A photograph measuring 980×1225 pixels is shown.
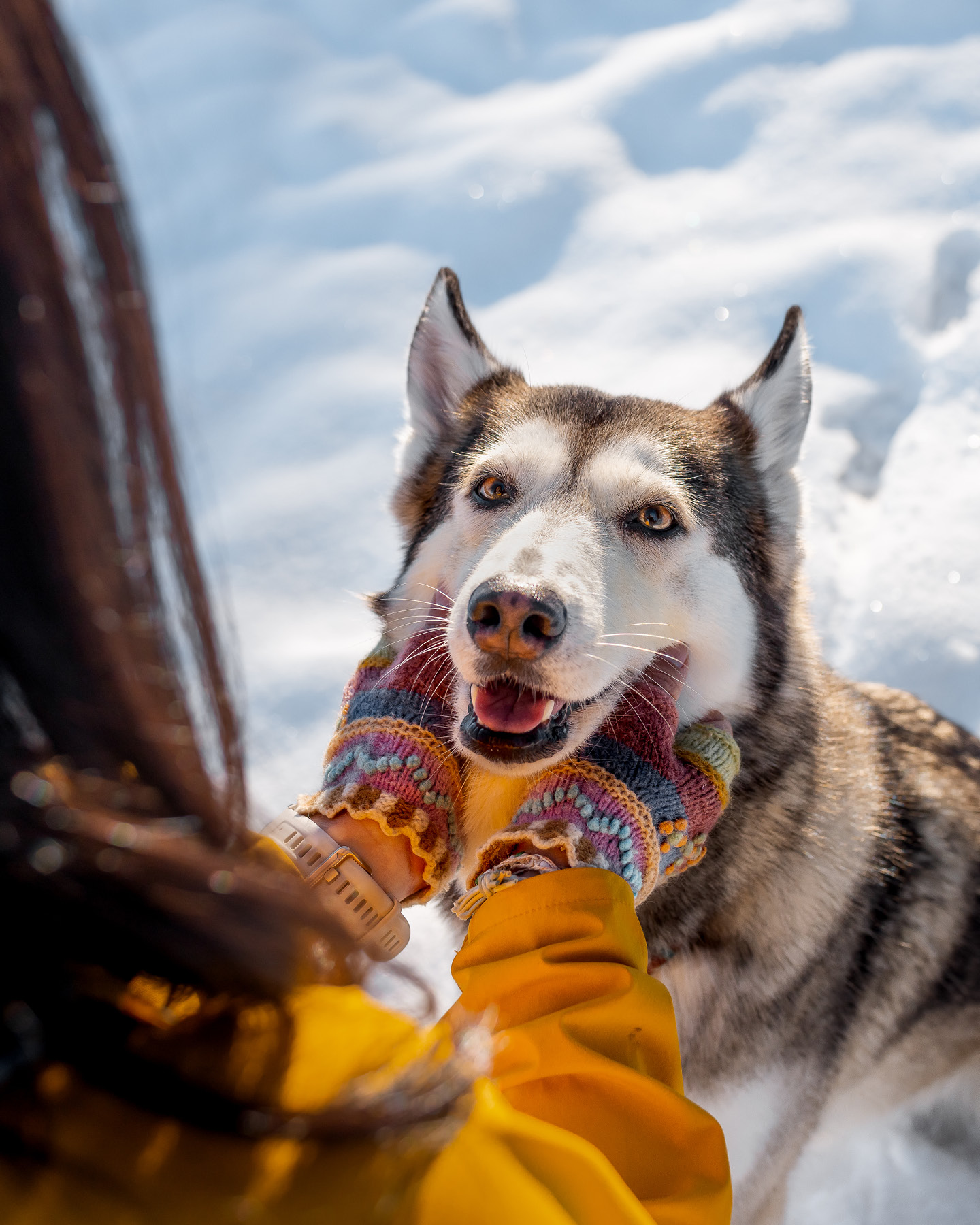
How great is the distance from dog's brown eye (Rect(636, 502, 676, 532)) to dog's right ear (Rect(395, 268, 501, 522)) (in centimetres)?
61

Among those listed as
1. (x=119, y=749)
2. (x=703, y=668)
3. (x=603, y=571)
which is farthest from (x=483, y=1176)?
(x=703, y=668)

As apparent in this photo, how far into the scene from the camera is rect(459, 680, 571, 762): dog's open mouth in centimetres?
144

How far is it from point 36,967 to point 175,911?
10cm

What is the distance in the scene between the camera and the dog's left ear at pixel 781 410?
1.91 m

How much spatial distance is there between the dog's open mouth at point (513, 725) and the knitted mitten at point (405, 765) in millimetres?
122

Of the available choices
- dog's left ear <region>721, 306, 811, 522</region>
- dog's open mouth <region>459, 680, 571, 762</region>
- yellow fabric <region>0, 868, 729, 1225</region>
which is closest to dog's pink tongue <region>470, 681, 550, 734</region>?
dog's open mouth <region>459, 680, 571, 762</region>

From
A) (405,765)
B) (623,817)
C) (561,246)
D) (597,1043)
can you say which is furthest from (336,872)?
(561,246)

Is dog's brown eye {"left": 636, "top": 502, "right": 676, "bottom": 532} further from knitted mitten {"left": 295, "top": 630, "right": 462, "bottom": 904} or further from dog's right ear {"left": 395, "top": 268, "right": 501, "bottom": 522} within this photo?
dog's right ear {"left": 395, "top": 268, "right": 501, "bottom": 522}

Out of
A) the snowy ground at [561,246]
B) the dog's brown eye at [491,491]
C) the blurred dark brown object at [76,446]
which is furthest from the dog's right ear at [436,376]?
the blurred dark brown object at [76,446]

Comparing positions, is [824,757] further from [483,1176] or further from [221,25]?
[221,25]

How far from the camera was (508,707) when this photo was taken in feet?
4.80

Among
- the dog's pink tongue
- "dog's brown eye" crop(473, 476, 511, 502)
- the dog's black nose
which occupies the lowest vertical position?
the dog's pink tongue

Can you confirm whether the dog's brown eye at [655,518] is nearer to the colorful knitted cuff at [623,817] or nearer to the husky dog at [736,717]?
the husky dog at [736,717]

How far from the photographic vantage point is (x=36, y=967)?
0.59 meters
